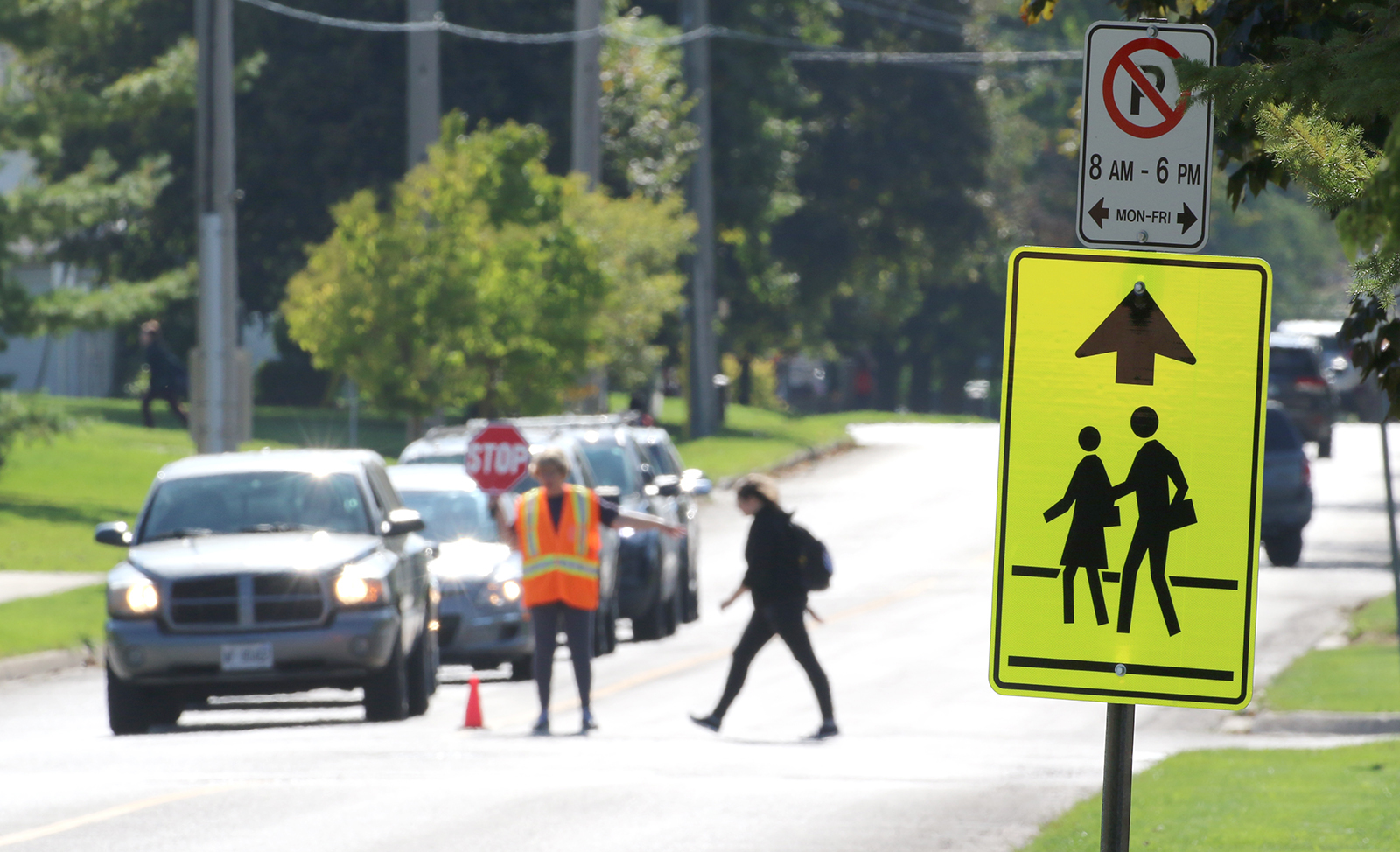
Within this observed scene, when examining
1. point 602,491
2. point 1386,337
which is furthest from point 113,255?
point 1386,337

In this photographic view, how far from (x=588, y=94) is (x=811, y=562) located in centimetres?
2012

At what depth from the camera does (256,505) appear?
14.6 meters

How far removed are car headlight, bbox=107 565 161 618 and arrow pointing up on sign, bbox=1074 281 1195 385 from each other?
9.78m

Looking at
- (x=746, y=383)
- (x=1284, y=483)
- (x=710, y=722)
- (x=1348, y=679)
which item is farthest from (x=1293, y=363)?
(x=746, y=383)

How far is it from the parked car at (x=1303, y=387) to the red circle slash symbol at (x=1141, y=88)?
33.1 meters

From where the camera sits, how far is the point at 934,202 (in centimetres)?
5566

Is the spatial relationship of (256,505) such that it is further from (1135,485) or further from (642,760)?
(1135,485)

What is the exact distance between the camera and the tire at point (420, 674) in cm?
1498

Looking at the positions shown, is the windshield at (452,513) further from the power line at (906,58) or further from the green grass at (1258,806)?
the power line at (906,58)

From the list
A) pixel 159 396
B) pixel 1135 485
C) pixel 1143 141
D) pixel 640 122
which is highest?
pixel 640 122

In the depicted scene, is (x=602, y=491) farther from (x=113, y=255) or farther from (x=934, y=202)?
(x=934, y=202)

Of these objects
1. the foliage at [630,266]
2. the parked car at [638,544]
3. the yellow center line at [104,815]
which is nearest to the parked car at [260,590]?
the yellow center line at [104,815]

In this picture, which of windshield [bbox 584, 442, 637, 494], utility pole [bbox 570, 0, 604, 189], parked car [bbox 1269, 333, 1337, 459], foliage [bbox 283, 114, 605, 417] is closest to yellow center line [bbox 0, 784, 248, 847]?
windshield [bbox 584, 442, 637, 494]

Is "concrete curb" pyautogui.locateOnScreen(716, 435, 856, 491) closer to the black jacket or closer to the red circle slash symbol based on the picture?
the black jacket
